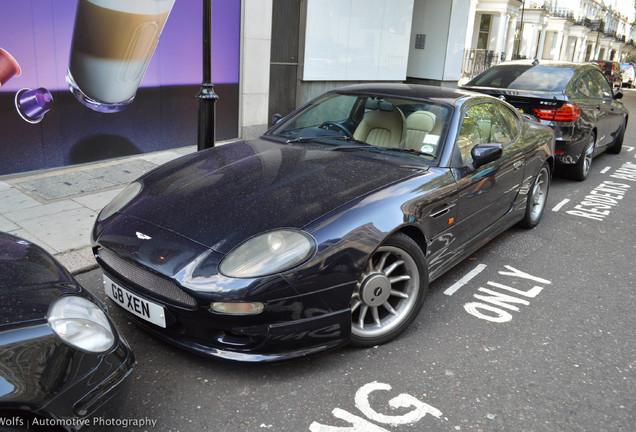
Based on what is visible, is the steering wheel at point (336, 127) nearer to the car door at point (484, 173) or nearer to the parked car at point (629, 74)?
the car door at point (484, 173)

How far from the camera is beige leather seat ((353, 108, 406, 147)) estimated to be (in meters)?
4.00

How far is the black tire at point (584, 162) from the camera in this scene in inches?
301

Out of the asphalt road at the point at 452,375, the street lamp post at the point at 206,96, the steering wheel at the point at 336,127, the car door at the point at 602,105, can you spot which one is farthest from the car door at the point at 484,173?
the car door at the point at 602,105

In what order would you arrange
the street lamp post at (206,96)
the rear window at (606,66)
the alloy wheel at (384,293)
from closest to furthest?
the alloy wheel at (384,293) → the street lamp post at (206,96) → the rear window at (606,66)

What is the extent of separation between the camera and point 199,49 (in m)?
8.12

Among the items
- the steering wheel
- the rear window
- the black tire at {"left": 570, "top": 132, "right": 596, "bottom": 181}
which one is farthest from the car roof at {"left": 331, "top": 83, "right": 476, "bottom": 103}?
the rear window

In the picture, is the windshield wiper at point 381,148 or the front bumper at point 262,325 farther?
the windshield wiper at point 381,148

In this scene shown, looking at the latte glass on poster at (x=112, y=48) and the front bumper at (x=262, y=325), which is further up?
the latte glass on poster at (x=112, y=48)

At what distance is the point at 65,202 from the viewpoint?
5.54 metres

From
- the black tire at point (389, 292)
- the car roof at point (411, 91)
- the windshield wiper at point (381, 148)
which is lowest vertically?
the black tire at point (389, 292)

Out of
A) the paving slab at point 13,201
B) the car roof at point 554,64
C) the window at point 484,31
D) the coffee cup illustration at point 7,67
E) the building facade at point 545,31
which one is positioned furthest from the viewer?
the window at point 484,31

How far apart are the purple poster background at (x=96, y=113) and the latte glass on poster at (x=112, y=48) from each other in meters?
0.11

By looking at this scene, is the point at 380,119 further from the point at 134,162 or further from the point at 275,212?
the point at 134,162

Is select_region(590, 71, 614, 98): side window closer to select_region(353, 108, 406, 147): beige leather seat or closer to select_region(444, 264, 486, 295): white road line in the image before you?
select_region(444, 264, 486, 295): white road line
